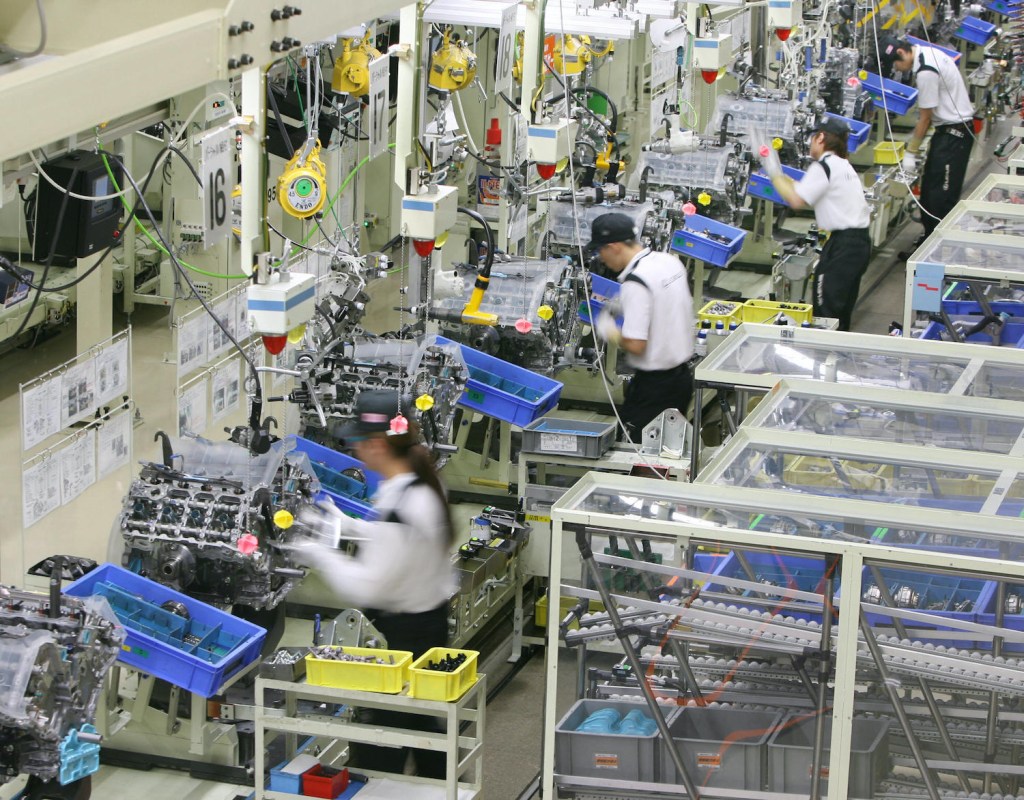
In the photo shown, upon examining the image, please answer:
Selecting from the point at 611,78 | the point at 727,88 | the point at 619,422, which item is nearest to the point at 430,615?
the point at 619,422

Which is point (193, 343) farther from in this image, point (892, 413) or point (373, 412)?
point (892, 413)

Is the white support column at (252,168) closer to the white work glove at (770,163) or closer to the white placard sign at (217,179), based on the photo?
the white placard sign at (217,179)

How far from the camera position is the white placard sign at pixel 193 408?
6625 mm

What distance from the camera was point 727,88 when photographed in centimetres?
1413

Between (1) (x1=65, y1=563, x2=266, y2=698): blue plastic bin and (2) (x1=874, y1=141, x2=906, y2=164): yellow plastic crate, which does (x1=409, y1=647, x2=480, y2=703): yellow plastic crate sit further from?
(2) (x1=874, y1=141, x2=906, y2=164): yellow plastic crate

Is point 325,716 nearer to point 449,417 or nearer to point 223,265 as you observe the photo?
point 449,417

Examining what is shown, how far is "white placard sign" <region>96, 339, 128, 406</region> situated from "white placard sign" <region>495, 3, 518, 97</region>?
7.28ft

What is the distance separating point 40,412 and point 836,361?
3.00 metres

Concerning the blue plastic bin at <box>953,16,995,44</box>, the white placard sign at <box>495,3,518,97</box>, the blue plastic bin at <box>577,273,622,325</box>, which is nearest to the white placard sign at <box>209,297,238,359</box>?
the white placard sign at <box>495,3,518,97</box>

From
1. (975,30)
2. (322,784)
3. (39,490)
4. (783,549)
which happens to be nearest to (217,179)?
(39,490)

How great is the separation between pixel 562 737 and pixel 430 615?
2.32ft

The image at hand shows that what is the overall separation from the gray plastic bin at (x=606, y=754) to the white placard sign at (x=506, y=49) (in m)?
3.60

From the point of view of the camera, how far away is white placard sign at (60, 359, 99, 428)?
5977 millimetres

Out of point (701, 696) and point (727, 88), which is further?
point (727, 88)
